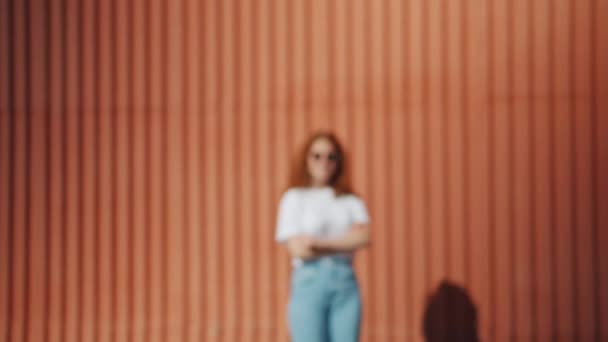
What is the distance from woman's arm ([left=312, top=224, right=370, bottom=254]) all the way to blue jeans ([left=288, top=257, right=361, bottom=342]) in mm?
60

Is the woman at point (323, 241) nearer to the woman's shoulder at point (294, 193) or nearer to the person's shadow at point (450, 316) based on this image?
the woman's shoulder at point (294, 193)

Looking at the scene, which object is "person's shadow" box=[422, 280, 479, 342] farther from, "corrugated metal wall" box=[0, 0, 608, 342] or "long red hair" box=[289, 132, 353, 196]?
"long red hair" box=[289, 132, 353, 196]

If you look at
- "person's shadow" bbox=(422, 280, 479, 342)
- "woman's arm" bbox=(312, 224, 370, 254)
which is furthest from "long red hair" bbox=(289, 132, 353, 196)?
"person's shadow" bbox=(422, 280, 479, 342)

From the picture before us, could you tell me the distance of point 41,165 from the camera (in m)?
5.77

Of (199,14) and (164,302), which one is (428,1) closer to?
(199,14)

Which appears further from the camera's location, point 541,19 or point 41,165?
point 41,165

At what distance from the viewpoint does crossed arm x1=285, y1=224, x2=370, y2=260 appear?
3629 millimetres

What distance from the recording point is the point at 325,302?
3.72 meters

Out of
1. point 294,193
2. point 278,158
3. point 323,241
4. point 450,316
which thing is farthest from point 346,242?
point 450,316

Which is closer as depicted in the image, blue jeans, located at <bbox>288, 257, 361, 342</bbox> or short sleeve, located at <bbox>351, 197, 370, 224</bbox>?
blue jeans, located at <bbox>288, 257, 361, 342</bbox>

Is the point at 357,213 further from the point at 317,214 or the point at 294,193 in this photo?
the point at 294,193

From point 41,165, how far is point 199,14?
1731mm

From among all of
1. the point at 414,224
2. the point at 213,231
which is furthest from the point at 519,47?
the point at 213,231

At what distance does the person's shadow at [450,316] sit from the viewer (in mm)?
5488
